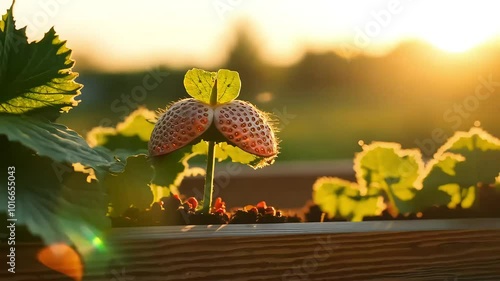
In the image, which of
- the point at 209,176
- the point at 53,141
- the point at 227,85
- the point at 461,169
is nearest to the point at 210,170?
the point at 209,176

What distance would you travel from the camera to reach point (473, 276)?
35.7 inches

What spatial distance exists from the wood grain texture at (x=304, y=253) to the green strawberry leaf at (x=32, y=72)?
0.17 metres

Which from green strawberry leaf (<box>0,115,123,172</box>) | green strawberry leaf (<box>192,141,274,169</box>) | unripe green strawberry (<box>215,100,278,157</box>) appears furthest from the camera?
green strawberry leaf (<box>192,141,274,169</box>)

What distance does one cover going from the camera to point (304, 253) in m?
0.81

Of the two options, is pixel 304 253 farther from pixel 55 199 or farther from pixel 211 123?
pixel 55 199

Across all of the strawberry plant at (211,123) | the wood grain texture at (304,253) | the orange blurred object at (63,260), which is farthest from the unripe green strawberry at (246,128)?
the orange blurred object at (63,260)

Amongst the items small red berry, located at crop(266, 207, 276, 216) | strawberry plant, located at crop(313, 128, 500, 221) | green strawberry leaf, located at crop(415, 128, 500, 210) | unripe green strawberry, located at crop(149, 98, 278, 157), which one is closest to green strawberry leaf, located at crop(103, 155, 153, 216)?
unripe green strawberry, located at crop(149, 98, 278, 157)

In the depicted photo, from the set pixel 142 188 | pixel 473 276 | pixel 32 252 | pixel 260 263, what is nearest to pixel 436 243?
pixel 473 276

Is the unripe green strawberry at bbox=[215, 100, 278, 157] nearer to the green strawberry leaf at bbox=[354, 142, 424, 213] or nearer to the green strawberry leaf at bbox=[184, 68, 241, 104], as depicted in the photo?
the green strawberry leaf at bbox=[184, 68, 241, 104]

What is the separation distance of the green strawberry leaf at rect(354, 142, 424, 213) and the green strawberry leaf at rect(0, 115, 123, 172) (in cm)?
38

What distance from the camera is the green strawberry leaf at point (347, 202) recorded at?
0.98 meters

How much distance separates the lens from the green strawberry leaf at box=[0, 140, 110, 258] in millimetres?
687

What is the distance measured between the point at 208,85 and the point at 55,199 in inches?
10.2

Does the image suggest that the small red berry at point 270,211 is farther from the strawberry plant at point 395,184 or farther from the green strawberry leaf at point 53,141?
the green strawberry leaf at point 53,141
